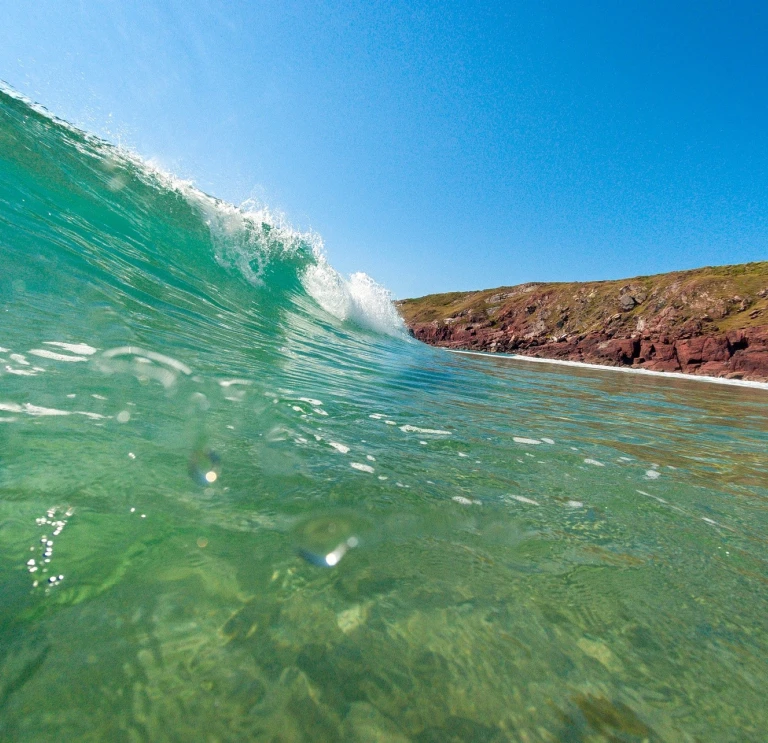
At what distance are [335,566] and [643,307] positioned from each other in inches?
2983

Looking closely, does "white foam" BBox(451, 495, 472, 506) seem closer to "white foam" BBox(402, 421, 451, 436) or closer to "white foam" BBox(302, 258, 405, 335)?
"white foam" BBox(402, 421, 451, 436)

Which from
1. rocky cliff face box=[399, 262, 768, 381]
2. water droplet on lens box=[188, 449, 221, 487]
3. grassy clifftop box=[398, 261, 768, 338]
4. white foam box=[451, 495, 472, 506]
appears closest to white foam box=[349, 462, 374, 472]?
white foam box=[451, 495, 472, 506]

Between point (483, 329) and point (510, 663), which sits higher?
point (483, 329)

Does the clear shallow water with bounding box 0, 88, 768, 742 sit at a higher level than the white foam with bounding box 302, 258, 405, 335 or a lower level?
lower

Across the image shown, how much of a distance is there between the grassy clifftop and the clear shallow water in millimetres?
55542

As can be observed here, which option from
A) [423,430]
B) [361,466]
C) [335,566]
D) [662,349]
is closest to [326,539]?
[335,566]

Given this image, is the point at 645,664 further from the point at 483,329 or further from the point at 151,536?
the point at 483,329

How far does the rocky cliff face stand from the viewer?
41469 mm

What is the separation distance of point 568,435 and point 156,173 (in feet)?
52.0

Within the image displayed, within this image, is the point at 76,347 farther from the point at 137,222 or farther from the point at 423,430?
the point at 137,222

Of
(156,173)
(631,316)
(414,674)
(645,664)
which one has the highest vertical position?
(631,316)

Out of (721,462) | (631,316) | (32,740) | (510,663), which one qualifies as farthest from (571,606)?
(631,316)

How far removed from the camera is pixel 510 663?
1.44m

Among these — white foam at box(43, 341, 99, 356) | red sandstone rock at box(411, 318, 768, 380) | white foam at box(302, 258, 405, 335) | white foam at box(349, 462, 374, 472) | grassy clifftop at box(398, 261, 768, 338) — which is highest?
grassy clifftop at box(398, 261, 768, 338)
